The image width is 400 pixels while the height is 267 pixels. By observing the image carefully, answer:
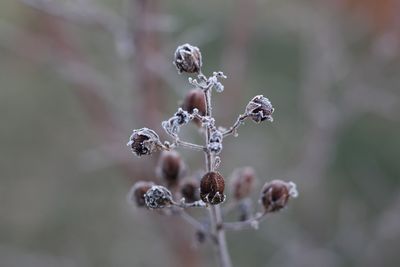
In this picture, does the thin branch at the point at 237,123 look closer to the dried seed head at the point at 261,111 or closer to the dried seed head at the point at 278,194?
the dried seed head at the point at 261,111

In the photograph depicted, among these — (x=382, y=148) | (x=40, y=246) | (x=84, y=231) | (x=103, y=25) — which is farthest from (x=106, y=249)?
(x=103, y=25)

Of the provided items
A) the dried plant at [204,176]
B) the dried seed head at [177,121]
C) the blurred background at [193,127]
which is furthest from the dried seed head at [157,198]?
the blurred background at [193,127]

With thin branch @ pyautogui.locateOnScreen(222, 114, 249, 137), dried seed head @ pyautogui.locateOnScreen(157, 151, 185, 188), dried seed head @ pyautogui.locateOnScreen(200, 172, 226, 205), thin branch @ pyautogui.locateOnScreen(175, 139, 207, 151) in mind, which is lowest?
dried seed head @ pyautogui.locateOnScreen(200, 172, 226, 205)

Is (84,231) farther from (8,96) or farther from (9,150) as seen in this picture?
(8,96)

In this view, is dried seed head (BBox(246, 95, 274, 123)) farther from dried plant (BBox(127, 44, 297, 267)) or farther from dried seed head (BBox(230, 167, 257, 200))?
dried seed head (BBox(230, 167, 257, 200))

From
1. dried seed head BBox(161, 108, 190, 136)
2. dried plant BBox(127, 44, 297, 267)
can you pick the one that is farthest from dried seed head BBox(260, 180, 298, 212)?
dried seed head BBox(161, 108, 190, 136)

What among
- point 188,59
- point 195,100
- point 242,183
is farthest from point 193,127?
point 188,59

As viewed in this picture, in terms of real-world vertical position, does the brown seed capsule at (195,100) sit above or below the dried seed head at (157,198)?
above
